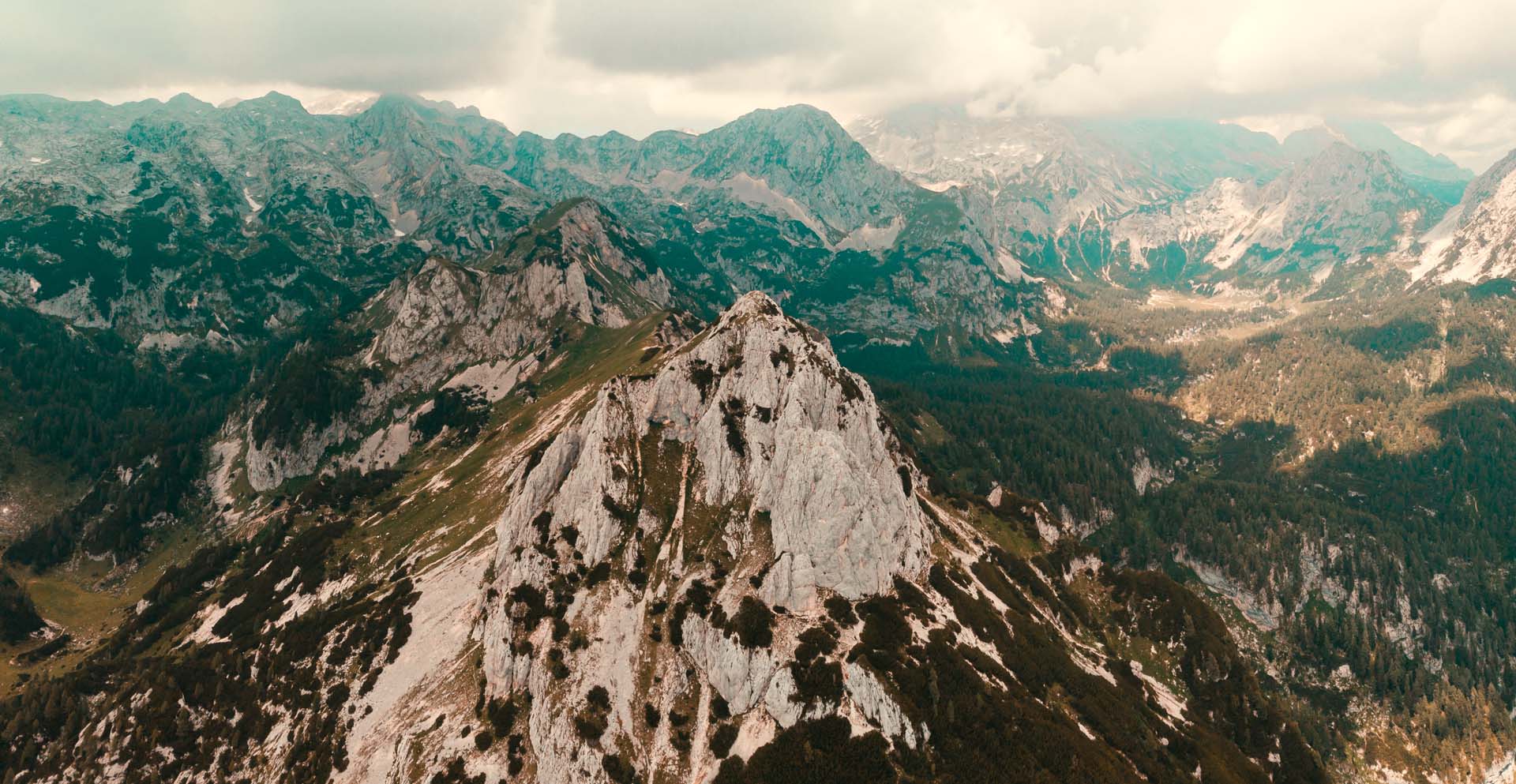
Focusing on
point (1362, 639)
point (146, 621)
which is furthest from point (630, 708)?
point (1362, 639)

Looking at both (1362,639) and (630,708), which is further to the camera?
(1362,639)

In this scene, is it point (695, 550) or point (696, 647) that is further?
point (695, 550)

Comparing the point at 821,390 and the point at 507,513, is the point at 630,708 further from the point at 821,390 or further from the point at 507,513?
the point at 821,390

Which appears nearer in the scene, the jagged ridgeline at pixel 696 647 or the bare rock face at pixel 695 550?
the jagged ridgeline at pixel 696 647

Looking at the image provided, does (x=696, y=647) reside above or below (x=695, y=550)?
below
